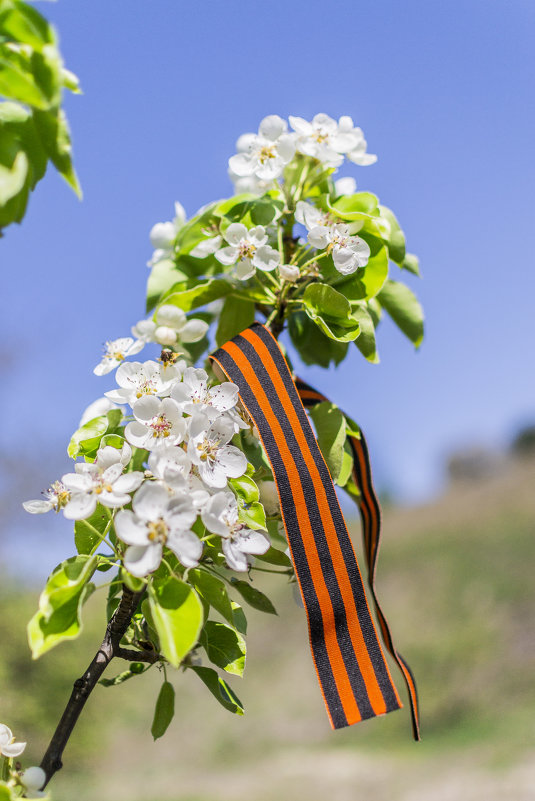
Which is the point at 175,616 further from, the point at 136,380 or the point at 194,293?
the point at 194,293

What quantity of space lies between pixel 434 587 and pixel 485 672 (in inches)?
53.9

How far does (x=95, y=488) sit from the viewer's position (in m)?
0.56

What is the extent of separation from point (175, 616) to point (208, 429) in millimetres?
162

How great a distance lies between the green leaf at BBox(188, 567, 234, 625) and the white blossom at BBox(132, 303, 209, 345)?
27 centimetres

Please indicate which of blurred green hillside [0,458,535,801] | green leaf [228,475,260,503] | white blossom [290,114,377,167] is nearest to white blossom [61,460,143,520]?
green leaf [228,475,260,503]

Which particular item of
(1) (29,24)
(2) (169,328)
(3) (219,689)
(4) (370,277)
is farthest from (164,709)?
(1) (29,24)

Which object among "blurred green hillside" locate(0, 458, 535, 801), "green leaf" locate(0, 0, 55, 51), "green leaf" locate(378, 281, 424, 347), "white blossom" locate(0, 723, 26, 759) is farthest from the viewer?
"blurred green hillside" locate(0, 458, 535, 801)

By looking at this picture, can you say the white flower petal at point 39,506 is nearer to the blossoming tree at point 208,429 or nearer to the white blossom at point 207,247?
the blossoming tree at point 208,429

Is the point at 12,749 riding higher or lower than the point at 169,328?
lower

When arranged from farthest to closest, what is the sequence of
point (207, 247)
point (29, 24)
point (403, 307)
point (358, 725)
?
point (358, 725)
point (403, 307)
point (207, 247)
point (29, 24)

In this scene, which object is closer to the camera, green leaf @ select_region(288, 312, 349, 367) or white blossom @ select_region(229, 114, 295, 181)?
white blossom @ select_region(229, 114, 295, 181)

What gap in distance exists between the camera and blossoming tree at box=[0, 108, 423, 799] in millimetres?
519

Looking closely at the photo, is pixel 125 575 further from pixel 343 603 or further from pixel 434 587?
pixel 434 587

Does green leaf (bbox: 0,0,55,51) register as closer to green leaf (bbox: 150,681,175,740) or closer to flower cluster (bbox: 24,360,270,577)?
flower cluster (bbox: 24,360,270,577)
